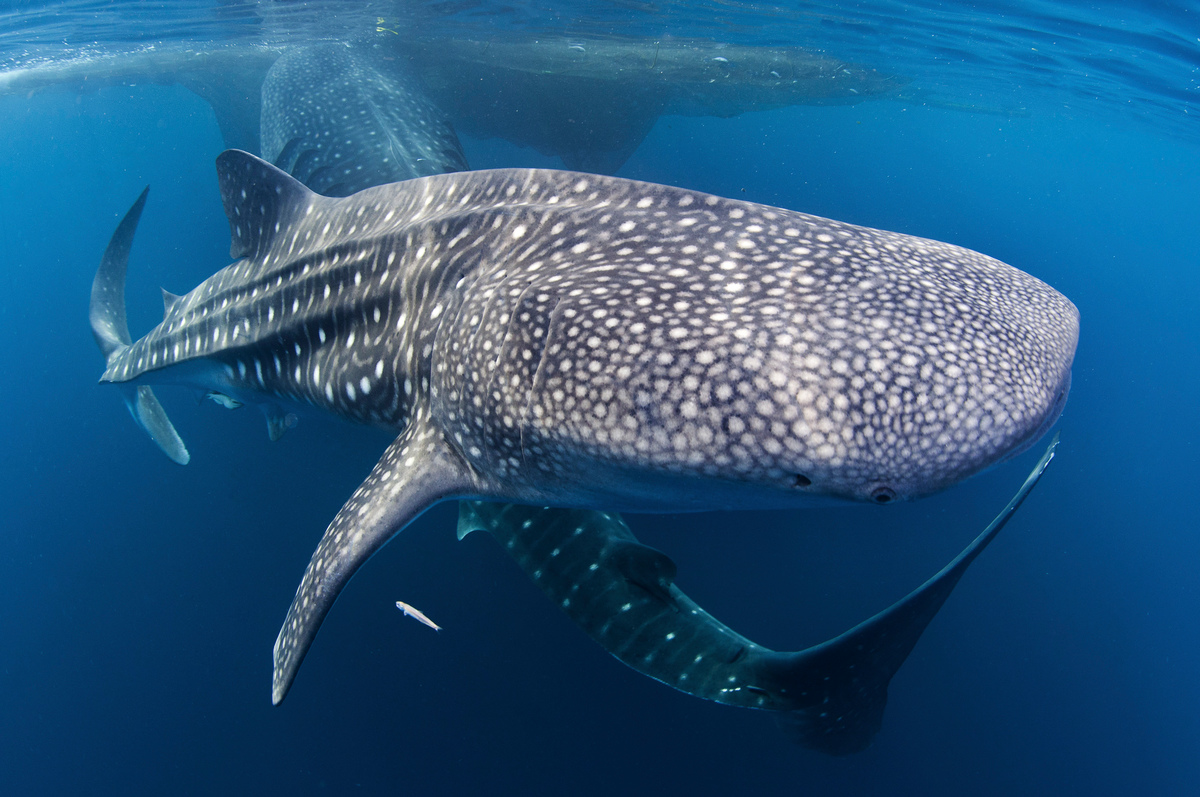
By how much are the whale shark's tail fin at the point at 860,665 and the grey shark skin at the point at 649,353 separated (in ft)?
3.28

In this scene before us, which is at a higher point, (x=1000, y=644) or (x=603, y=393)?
(x=603, y=393)

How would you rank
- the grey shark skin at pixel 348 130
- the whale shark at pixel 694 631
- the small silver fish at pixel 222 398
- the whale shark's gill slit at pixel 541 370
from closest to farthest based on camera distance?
the whale shark's gill slit at pixel 541 370
the whale shark at pixel 694 631
the small silver fish at pixel 222 398
the grey shark skin at pixel 348 130

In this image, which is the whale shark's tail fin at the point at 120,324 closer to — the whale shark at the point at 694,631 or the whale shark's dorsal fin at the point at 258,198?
the whale shark's dorsal fin at the point at 258,198

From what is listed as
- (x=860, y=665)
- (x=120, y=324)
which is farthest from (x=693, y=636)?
(x=120, y=324)

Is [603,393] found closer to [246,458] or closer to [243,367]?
[243,367]

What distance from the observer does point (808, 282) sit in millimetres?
1654

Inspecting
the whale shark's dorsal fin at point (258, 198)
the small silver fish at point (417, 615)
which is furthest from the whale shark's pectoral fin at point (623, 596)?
the whale shark's dorsal fin at point (258, 198)

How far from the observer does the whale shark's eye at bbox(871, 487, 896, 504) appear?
1335mm

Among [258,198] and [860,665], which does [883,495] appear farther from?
[258,198]

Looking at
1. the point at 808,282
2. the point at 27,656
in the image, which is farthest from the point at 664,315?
the point at 27,656

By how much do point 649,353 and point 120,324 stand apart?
6.73 m

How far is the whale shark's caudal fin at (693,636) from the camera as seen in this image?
9.04 feet

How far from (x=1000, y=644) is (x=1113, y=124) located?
100ft

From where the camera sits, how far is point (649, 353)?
5.13 feet
